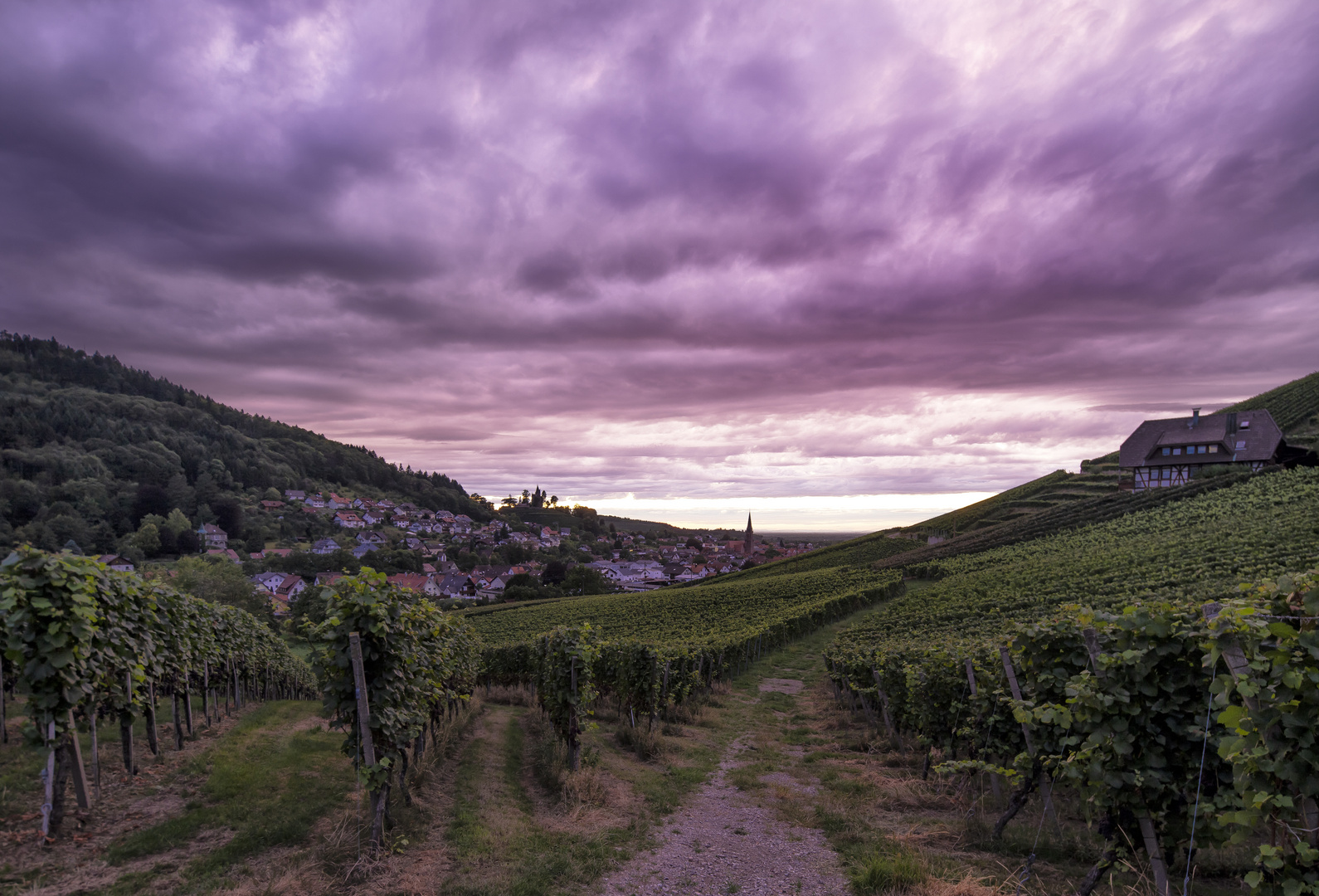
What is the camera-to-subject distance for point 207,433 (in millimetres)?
170625

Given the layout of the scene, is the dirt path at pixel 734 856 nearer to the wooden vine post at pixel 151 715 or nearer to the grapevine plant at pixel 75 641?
the grapevine plant at pixel 75 641

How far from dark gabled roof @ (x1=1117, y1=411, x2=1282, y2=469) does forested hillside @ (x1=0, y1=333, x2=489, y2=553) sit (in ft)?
385

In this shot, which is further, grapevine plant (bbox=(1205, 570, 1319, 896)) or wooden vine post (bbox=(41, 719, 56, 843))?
wooden vine post (bbox=(41, 719, 56, 843))

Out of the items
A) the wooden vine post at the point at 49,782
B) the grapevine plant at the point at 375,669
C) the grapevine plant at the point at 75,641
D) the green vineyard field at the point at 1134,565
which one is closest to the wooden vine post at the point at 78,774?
the grapevine plant at the point at 75,641

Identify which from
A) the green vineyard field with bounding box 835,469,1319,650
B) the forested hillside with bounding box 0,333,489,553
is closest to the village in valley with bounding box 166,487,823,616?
the forested hillside with bounding box 0,333,489,553

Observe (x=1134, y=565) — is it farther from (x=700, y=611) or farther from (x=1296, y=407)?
(x=1296, y=407)

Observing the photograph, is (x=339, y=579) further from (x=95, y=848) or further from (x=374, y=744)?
(x=95, y=848)

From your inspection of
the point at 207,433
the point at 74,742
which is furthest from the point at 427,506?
the point at 74,742

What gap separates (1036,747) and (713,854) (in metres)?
4.00

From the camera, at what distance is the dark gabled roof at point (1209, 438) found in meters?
62.0

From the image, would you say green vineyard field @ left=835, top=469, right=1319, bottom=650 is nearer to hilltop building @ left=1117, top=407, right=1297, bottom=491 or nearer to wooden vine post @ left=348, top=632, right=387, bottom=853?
wooden vine post @ left=348, top=632, right=387, bottom=853

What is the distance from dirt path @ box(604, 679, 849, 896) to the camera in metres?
6.45

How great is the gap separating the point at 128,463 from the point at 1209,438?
189 metres

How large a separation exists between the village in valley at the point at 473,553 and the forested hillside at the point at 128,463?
745cm
